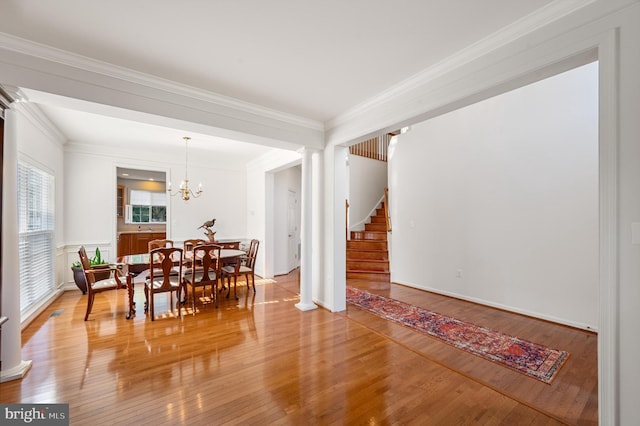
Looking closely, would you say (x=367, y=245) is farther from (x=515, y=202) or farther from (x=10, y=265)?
(x=10, y=265)

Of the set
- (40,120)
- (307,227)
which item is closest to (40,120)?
(40,120)

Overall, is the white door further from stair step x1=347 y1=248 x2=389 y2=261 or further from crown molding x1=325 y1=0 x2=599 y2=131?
crown molding x1=325 y1=0 x2=599 y2=131

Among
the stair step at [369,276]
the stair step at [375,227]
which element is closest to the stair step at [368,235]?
the stair step at [375,227]

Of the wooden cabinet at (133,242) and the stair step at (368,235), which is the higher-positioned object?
the stair step at (368,235)

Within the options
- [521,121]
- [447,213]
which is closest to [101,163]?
[447,213]

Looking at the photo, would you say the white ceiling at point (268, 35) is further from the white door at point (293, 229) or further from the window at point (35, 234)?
the white door at point (293, 229)

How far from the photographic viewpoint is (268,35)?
2.19 meters

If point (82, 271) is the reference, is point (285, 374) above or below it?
below

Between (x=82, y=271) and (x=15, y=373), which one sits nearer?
(x=15, y=373)

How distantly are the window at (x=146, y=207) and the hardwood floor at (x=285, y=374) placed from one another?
5.80 metres

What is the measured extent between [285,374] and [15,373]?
2.25 meters

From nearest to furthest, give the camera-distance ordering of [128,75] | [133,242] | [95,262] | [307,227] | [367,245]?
[128,75]
[307,227]
[95,262]
[367,245]
[133,242]

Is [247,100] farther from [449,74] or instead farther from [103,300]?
[103,300]

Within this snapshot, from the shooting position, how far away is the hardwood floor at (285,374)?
1927mm
